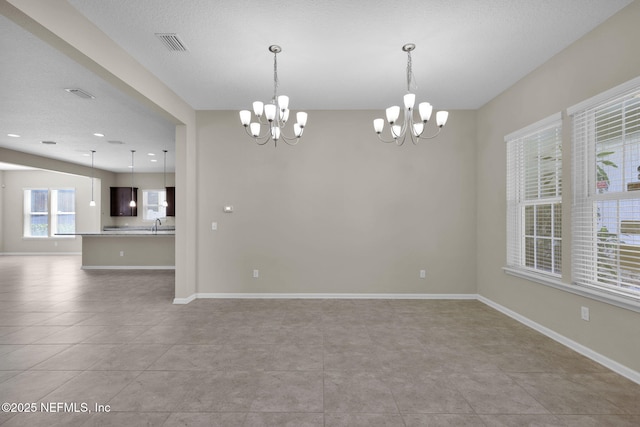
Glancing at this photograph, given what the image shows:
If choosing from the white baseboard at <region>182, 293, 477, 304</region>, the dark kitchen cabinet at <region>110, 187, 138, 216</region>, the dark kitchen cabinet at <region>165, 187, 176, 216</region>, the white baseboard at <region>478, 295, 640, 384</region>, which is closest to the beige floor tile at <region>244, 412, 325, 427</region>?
the white baseboard at <region>478, 295, 640, 384</region>

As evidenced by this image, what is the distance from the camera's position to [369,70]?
3457 millimetres

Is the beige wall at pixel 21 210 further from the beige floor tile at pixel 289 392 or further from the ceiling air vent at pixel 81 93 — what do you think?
the beige floor tile at pixel 289 392

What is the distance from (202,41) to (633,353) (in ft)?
15.0

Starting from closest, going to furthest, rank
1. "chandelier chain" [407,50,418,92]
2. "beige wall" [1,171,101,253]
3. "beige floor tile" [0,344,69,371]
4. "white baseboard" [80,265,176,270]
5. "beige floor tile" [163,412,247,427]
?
1. "beige floor tile" [163,412,247,427]
2. "beige floor tile" [0,344,69,371]
3. "chandelier chain" [407,50,418,92]
4. "white baseboard" [80,265,176,270]
5. "beige wall" [1,171,101,253]

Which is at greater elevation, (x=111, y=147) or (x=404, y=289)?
(x=111, y=147)

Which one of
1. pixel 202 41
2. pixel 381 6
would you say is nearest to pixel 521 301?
pixel 381 6

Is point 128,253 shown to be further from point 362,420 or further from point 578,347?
point 578,347

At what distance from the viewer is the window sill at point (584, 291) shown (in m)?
2.38

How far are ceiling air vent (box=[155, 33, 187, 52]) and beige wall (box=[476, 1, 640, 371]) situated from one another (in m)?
3.80

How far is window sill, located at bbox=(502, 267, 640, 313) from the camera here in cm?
238

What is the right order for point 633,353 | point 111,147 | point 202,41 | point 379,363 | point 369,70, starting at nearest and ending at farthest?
1. point 633,353
2. point 379,363
3. point 202,41
4. point 369,70
5. point 111,147

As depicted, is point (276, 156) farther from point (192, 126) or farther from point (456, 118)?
point (456, 118)

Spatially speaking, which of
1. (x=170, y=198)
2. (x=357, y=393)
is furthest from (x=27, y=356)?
(x=170, y=198)

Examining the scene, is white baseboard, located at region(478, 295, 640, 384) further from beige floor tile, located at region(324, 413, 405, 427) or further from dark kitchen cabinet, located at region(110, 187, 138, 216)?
dark kitchen cabinet, located at region(110, 187, 138, 216)
